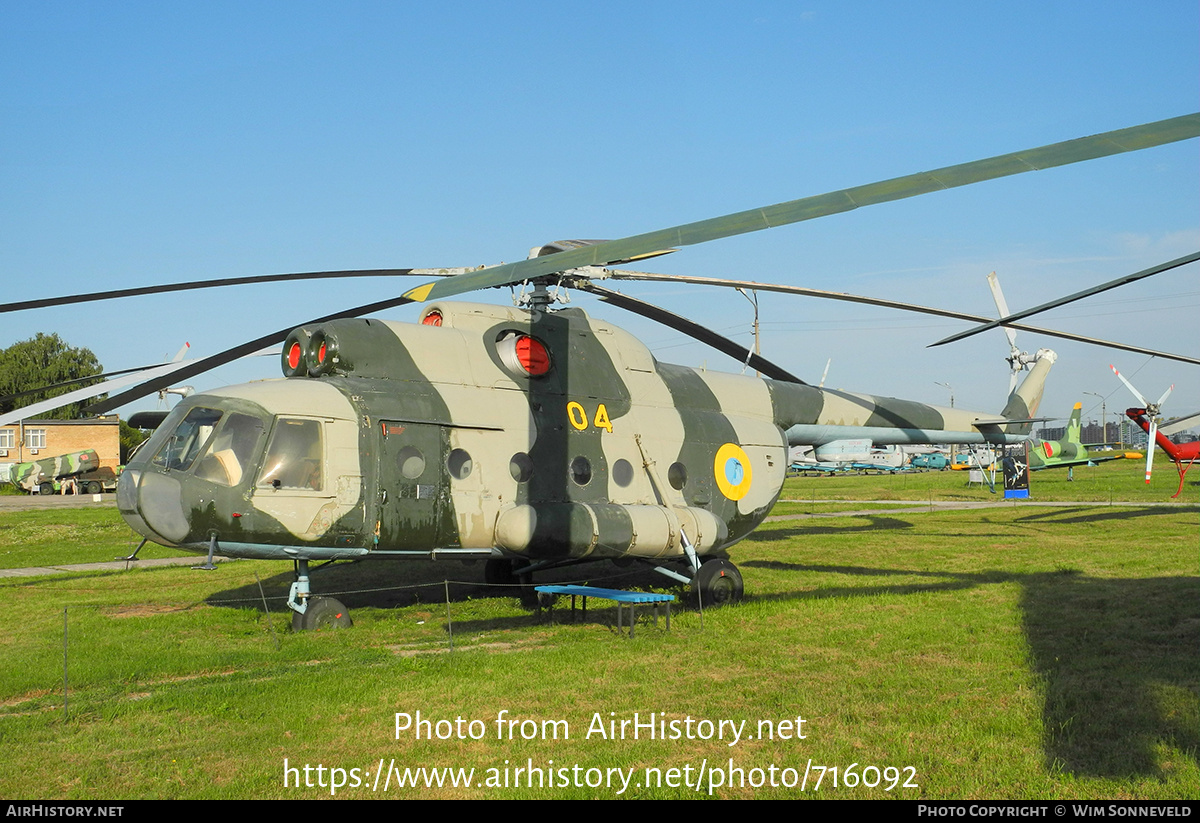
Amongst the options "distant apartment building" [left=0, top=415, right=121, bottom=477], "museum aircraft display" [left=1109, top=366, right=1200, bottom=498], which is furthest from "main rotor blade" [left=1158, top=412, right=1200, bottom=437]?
"distant apartment building" [left=0, top=415, right=121, bottom=477]

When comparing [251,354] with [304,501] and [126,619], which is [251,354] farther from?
[126,619]

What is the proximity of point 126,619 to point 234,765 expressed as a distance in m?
7.42

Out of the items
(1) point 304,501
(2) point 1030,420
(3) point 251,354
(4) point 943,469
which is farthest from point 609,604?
(4) point 943,469

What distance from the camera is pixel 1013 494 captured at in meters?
38.9

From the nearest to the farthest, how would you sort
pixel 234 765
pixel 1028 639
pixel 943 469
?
pixel 234 765
pixel 1028 639
pixel 943 469

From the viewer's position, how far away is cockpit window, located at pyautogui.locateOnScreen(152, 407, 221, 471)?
11141mm

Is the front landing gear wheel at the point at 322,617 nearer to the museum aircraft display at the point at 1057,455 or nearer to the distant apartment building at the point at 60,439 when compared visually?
the museum aircraft display at the point at 1057,455

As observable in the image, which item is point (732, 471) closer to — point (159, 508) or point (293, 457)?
point (293, 457)

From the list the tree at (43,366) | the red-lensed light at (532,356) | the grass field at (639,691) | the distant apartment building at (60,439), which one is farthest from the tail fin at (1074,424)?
the tree at (43,366)

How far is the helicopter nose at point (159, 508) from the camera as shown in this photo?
10.8 meters

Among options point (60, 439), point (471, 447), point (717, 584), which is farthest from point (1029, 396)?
point (60, 439)

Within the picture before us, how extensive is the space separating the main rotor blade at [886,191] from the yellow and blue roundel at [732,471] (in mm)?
6414

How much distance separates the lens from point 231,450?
Result: 11172mm

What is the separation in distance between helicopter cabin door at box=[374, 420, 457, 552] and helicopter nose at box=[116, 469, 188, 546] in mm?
2267
